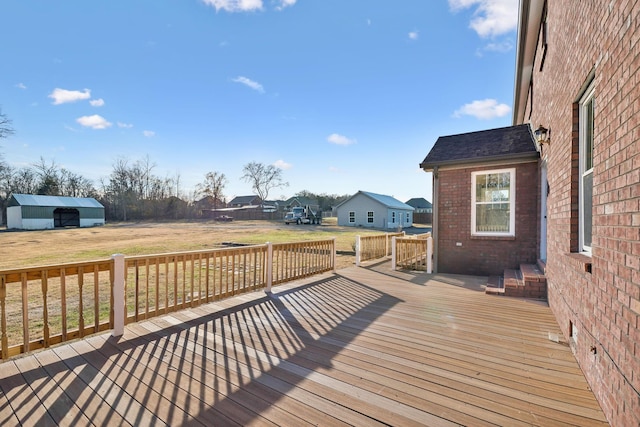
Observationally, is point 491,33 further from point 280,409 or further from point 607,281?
point 280,409

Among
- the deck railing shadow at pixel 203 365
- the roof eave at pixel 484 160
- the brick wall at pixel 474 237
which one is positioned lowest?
the deck railing shadow at pixel 203 365

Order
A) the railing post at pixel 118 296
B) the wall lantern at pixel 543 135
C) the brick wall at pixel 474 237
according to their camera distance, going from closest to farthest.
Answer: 1. the railing post at pixel 118 296
2. the wall lantern at pixel 543 135
3. the brick wall at pixel 474 237

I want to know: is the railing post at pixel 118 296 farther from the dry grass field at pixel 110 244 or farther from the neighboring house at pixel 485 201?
the neighboring house at pixel 485 201

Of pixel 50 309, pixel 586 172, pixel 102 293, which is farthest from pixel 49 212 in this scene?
pixel 586 172

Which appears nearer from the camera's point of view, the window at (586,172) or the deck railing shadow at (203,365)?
the deck railing shadow at (203,365)

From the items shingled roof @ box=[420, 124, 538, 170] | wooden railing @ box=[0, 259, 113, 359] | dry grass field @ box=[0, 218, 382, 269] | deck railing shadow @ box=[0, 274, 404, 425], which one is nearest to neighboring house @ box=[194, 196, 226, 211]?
dry grass field @ box=[0, 218, 382, 269]

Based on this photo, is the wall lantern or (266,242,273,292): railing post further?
(266,242,273,292): railing post

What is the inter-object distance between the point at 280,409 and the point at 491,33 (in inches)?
437

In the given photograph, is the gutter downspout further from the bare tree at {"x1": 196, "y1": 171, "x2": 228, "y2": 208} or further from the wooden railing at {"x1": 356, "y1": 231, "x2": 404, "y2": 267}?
the bare tree at {"x1": 196, "y1": 171, "x2": 228, "y2": 208}

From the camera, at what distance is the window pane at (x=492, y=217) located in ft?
22.6

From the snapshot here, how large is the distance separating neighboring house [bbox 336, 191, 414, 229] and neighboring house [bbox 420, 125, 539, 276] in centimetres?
2493

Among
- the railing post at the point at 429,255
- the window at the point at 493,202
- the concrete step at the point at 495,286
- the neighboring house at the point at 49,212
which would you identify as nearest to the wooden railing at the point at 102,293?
the railing post at the point at 429,255

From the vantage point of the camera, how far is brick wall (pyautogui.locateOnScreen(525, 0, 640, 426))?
62.5 inches

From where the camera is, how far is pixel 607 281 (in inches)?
77.2
